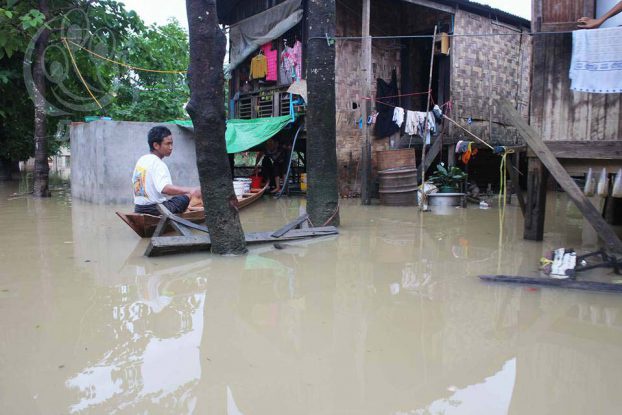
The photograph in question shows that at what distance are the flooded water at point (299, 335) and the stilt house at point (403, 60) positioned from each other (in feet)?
22.6

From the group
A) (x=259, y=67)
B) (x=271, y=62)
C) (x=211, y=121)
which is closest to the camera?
(x=211, y=121)

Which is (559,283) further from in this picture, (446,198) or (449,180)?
(449,180)

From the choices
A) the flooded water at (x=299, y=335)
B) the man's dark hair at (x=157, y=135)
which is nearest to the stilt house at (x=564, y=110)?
the flooded water at (x=299, y=335)

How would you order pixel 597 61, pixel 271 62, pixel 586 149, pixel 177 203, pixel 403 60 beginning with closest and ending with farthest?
1. pixel 597 61
2. pixel 586 149
3. pixel 177 203
4. pixel 403 60
5. pixel 271 62

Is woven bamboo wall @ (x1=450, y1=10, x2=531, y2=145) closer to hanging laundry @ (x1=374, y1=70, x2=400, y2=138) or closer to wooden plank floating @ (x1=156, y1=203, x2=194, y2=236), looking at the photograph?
hanging laundry @ (x1=374, y1=70, x2=400, y2=138)

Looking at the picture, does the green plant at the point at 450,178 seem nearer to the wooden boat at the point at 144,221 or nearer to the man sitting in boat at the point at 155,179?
the wooden boat at the point at 144,221

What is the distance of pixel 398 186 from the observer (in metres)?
10.3

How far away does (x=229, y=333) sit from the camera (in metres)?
3.01

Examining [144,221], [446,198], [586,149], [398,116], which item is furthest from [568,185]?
[398,116]

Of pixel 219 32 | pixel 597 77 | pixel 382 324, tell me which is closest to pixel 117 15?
pixel 219 32

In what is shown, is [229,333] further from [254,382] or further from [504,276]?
[504,276]

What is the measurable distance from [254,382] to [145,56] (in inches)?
543

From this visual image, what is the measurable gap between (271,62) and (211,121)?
823cm

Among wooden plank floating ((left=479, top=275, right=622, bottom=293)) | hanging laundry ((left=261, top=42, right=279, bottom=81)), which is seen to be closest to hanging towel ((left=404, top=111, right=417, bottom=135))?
hanging laundry ((left=261, top=42, right=279, bottom=81))
